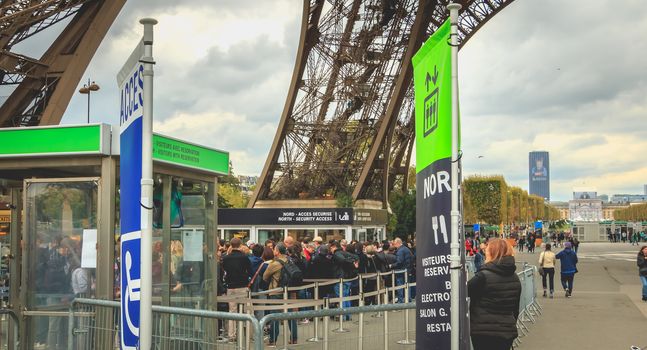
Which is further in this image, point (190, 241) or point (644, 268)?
point (644, 268)

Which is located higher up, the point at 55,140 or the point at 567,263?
the point at 55,140

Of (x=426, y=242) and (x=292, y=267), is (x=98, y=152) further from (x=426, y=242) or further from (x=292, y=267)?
(x=292, y=267)

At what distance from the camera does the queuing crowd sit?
1215 cm

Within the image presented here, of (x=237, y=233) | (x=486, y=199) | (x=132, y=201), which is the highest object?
(x=486, y=199)

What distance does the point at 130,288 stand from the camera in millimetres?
4148

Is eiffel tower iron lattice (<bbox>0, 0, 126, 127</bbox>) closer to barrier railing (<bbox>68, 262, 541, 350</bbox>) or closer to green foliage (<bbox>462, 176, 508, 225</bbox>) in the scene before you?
barrier railing (<bbox>68, 262, 541, 350</bbox>)

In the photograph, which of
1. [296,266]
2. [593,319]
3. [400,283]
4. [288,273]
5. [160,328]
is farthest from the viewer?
[400,283]

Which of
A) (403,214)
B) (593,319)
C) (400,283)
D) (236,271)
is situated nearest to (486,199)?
(403,214)

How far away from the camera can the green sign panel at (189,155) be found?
837 cm

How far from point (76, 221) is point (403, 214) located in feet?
142

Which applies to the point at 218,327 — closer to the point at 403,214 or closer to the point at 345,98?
the point at 345,98

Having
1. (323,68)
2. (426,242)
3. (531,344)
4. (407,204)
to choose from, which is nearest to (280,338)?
(426,242)

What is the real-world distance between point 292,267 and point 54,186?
4.56 meters

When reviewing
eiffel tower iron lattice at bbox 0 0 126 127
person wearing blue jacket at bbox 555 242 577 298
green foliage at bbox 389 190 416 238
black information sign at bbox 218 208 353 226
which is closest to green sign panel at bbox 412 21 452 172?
person wearing blue jacket at bbox 555 242 577 298
